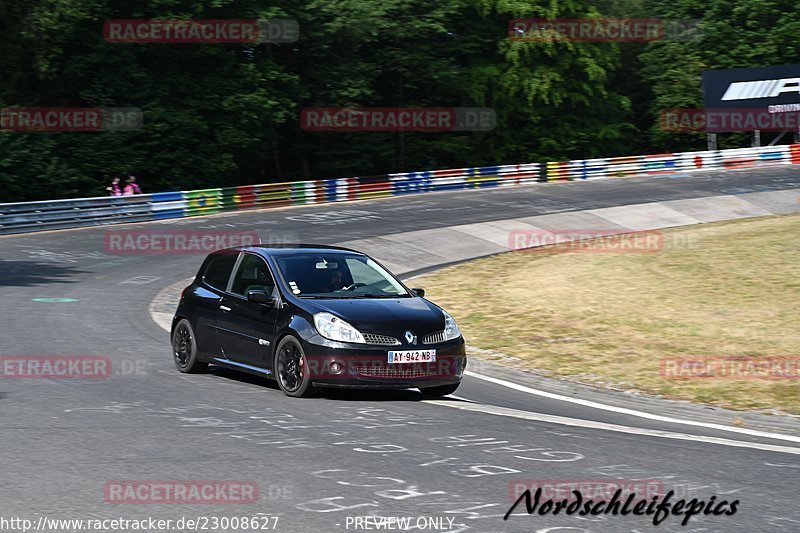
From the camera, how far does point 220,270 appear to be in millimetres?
13297

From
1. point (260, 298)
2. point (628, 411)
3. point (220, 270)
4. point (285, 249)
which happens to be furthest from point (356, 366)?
point (220, 270)

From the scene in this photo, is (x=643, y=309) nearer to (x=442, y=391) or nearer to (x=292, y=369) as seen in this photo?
(x=442, y=391)

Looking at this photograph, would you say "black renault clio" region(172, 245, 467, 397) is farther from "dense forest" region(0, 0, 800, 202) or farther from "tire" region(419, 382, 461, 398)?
"dense forest" region(0, 0, 800, 202)

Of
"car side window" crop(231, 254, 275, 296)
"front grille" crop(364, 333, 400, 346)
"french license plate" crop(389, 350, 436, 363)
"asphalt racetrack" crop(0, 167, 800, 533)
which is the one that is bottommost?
"asphalt racetrack" crop(0, 167, 800, 533)

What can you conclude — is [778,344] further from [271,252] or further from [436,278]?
[436,278]

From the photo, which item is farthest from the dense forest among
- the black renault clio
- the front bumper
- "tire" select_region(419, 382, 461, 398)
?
the front bumper

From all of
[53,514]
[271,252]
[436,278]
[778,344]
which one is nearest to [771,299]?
[778,344]

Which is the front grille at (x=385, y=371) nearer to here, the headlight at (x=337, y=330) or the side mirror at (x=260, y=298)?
the headlight at (x=337, y=330)

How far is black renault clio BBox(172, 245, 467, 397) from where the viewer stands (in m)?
11.1

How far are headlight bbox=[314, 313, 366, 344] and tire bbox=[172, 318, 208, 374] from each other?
251 centimetres

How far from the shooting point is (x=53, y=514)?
6.79m

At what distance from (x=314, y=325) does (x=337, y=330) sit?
0.27m

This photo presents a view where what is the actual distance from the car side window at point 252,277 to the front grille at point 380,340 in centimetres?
155

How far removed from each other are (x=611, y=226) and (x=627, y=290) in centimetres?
1555
